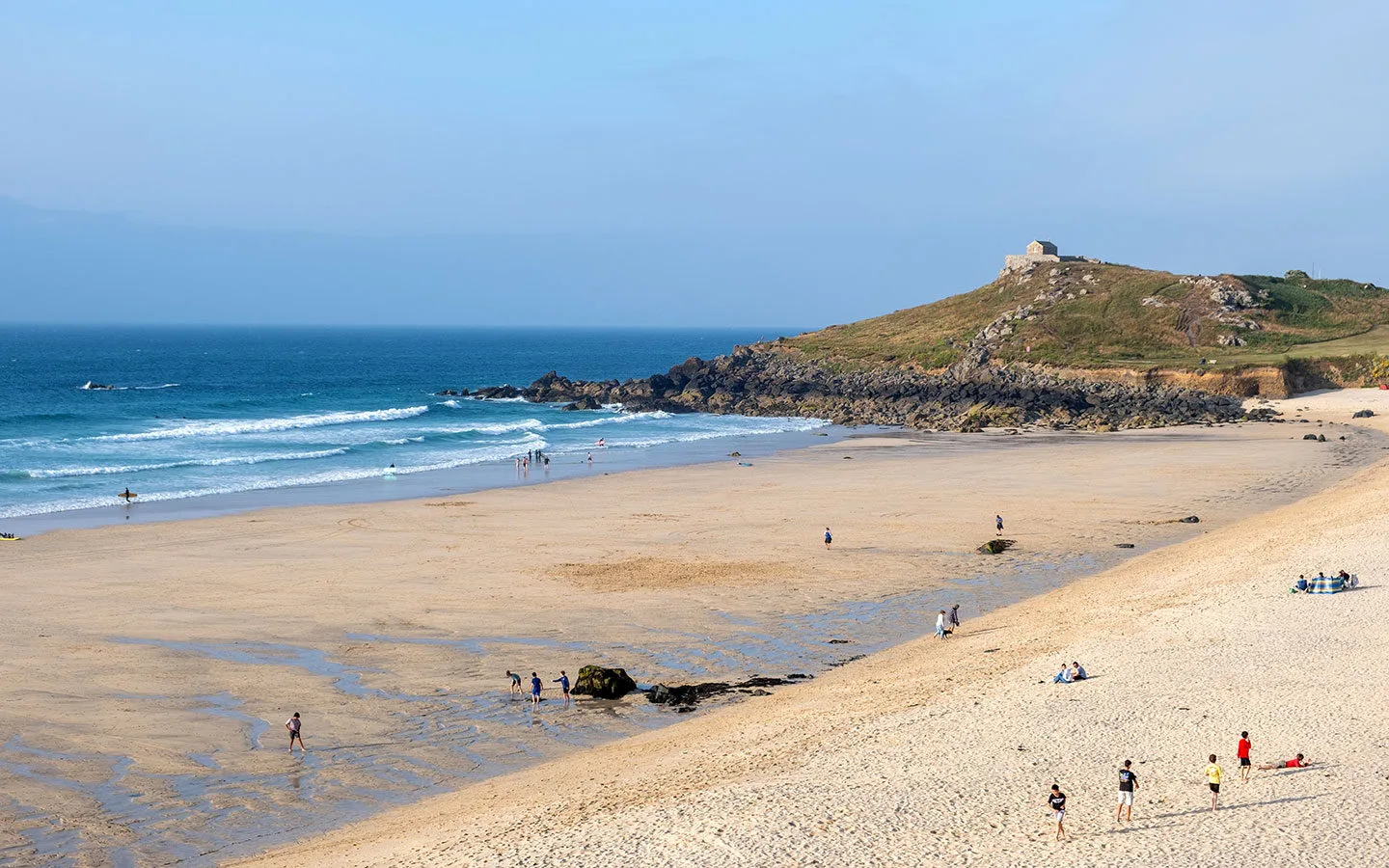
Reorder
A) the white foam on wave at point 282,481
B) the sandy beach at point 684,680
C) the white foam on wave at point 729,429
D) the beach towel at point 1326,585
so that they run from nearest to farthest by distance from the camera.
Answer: the sandy beach at point 684,680 → the beach towel at point 1326,585 → the white foam on wave at point 282,481 → the white foam on wave at point 729,429

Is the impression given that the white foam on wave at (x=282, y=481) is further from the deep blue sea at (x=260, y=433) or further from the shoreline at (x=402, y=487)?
the shoreline at (x=402, y=487)

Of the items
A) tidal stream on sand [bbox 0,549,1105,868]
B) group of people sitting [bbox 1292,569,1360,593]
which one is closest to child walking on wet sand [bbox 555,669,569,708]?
tidal stream on sand [bbox 0,549,1105,868]

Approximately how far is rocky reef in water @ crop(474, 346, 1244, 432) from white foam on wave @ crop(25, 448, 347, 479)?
34.5 m

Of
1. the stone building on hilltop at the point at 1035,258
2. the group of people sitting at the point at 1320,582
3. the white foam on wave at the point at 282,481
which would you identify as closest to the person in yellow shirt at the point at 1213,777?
the group of people sitting at the point at 1320,582

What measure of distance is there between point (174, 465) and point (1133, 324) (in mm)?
79664

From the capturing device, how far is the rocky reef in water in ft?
255

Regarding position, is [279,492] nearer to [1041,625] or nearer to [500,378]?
[1041,625]

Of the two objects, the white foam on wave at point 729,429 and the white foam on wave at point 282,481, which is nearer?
the white foam on wave at point 282,481

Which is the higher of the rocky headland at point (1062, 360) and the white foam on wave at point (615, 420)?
the rocky headland at point (1062, 360)

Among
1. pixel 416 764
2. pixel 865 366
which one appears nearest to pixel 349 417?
pixel 865 366

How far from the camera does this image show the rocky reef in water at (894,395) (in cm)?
7775

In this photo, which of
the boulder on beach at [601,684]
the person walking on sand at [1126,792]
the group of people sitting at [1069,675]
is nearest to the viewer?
the person walking on sand at [1126,792]

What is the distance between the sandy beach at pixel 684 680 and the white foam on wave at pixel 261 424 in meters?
30.0

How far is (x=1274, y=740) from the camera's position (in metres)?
18.8
